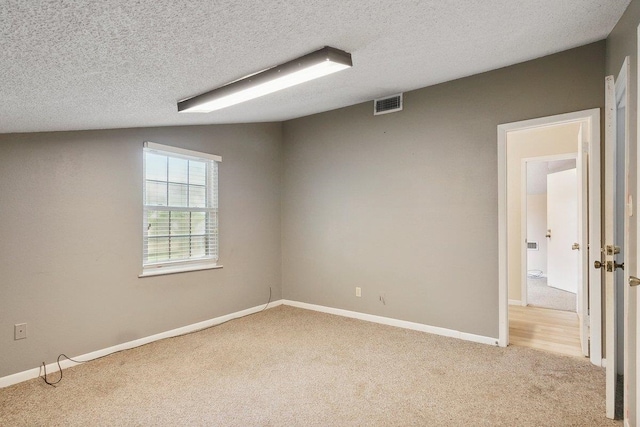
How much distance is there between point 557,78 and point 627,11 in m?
0.90

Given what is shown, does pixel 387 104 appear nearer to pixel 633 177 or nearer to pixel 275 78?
pixel 275 78

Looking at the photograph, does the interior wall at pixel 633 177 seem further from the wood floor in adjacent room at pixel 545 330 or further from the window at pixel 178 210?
the window at pixel 178 210

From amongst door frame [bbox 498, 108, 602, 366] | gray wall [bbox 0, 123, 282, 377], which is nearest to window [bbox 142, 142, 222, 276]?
gray wall [bbox 0, 123, 282, 377]

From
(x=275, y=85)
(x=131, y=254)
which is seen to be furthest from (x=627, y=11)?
(x=131, y=254)

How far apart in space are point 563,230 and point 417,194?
12.6ft

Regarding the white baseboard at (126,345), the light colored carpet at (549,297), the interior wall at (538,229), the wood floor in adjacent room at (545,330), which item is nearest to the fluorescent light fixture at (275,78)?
the white baseboard at (126,345)

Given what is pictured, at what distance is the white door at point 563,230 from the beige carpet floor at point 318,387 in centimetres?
345

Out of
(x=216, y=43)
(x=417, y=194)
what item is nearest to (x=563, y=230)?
(x=417, y=194)

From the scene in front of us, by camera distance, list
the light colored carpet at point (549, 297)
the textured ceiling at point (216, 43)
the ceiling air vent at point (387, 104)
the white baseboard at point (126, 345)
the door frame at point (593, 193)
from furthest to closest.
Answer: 1. the light colored carpet at point (549, 297)
2. the ceiling air vent at point (387, 104)
3. the door frame at point (593, 193)
4. the white baseboard at point (126, 345)
5. the textured ceiling at point (216, 43)

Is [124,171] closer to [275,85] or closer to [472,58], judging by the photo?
[275,85]

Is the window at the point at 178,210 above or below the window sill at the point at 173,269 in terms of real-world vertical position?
above

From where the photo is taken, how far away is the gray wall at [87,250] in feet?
9.16

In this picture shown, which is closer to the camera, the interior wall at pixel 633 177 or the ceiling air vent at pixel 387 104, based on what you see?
the interior wall at pixel 633 177

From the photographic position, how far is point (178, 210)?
3992mm
